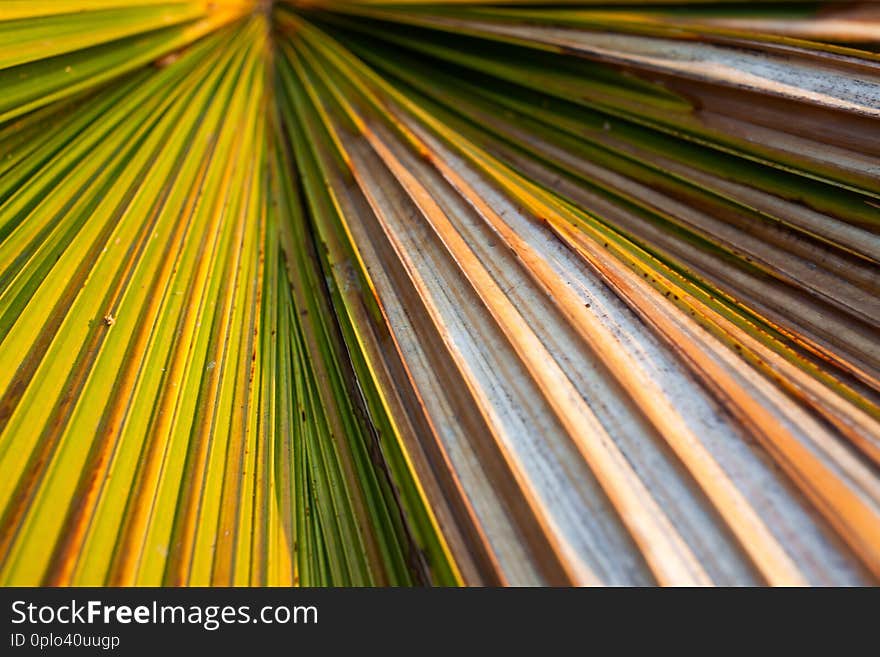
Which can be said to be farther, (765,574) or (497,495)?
(497,495)

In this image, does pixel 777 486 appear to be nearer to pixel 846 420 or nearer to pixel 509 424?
pixel 846 420

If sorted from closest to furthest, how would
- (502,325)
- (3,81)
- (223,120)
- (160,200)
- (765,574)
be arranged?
(765,574), (502,325), (3,81), (160,200), (223,120)

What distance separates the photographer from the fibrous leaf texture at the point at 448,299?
98 cm

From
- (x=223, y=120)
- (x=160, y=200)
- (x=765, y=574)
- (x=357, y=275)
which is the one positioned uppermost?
(x=223, y=120)

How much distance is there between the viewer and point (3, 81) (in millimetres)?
1374

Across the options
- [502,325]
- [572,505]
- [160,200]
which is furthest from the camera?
[160,200]

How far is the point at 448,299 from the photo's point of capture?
1.25 meters

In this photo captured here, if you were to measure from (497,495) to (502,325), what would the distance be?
330 mm

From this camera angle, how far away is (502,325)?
1.18 m

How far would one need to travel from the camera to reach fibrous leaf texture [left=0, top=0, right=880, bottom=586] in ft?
3.22
